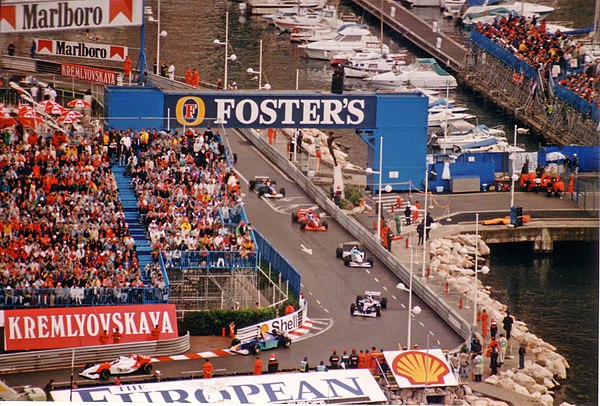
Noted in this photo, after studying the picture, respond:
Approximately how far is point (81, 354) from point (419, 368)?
13242 millimetres

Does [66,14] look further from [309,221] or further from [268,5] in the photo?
[268,5]

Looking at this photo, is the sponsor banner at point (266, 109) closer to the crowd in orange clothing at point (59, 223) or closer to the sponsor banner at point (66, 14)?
the sponsor banner at point (66, 14)

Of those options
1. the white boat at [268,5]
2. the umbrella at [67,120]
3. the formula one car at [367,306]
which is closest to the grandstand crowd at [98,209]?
the umbrella at [67,120]

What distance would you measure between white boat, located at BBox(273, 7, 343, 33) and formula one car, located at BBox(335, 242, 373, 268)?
56967 millimetres

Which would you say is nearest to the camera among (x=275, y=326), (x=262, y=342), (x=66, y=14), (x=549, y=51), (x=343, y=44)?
(x=262, y=342)

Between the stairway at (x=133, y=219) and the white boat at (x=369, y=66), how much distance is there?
42955 millimetres

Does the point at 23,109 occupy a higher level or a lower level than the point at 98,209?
higher

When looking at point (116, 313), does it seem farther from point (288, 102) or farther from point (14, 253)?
point (288, 102)

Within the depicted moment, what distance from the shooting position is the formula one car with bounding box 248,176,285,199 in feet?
337

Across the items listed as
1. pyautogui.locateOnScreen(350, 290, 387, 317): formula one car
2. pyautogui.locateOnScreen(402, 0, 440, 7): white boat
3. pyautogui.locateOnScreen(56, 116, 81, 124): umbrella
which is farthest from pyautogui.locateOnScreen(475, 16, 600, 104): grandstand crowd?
pyautogui.locateOnScreen(350, 290, 387, 317): formula one car

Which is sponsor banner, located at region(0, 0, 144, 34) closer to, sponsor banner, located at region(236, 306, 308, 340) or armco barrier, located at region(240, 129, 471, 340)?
armco barrier, located at region(240, 129, 471, 340)

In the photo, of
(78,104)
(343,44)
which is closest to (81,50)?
(78,104)

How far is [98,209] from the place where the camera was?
8862 cm

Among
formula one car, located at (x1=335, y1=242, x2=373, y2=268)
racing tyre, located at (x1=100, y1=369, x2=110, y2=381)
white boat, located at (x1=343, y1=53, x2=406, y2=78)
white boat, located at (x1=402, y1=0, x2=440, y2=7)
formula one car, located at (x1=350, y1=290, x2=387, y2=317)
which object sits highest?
white boat, located at (x1=402, y1=0, x2=440, y2=7)
